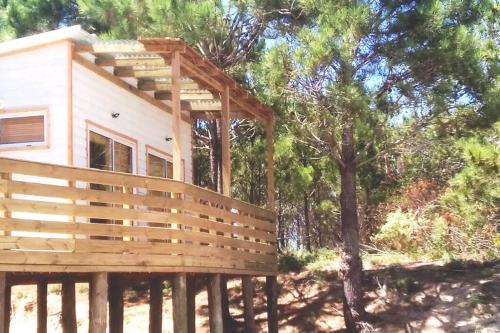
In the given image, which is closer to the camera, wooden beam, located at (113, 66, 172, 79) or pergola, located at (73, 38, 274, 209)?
pergola, located at (73, 38, 274, 209)

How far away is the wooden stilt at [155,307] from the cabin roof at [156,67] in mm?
3623

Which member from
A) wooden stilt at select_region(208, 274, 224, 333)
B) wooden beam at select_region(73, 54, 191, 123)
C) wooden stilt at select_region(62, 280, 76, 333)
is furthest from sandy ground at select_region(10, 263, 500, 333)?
wooden beam at select_region(73, 54, 191, 123)

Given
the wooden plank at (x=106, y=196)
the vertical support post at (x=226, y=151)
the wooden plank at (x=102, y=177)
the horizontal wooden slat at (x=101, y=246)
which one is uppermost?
the vertical support post at (x=226, y=151)

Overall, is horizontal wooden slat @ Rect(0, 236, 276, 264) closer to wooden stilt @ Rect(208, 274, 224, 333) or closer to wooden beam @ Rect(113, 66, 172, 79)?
wooden stilt @ Rect(208, 274, 224, 333)

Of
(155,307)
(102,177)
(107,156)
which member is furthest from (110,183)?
(155,307)

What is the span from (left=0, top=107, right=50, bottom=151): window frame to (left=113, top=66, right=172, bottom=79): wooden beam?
180 cm

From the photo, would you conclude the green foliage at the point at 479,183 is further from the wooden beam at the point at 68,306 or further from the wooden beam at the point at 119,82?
the wooden beam at the point at 68,306

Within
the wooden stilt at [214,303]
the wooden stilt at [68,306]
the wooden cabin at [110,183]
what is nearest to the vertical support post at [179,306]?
the wooden cabin at [110,183]

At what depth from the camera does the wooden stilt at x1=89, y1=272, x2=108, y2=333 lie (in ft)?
29.0

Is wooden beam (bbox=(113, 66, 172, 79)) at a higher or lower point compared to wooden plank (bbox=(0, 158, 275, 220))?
higher

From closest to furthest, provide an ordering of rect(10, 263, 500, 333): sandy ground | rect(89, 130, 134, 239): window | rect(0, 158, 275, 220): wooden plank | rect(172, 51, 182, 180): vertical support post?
rect(0, 158, 275, 220): wooden plank → rect(172, 51, 182, 180): vertical support post → rect(89, 130, 134, 239): window → rect(10, 263, 500, 333): sandy ground

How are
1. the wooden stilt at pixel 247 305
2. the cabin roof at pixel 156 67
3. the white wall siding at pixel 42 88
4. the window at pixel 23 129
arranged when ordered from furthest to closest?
the wooden stilt at pixel 247 305 < the window at pixel 23 129 < the white wall siding at pixel 42 88 < the cabin roof at pixel 156 67

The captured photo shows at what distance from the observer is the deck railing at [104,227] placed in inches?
321

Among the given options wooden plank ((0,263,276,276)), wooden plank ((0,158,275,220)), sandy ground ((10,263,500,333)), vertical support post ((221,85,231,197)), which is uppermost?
vertical support post ((221,85,231,197))
